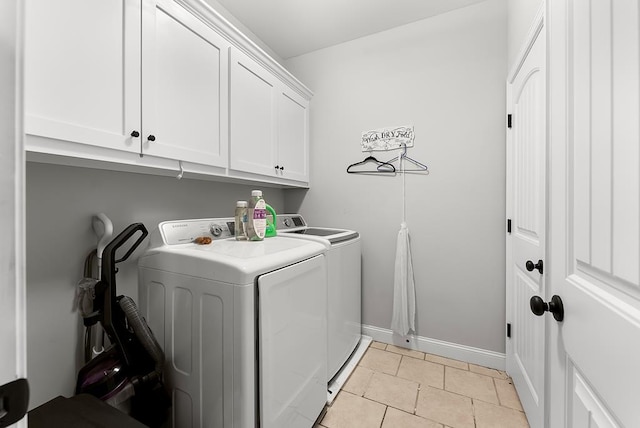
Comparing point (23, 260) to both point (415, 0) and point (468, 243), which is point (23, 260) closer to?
point (468, 243)

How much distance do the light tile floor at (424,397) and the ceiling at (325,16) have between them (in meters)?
2.70

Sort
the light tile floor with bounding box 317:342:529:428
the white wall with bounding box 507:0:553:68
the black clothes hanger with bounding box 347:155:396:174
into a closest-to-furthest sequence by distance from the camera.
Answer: the white wall with bounding box 507:0:553:68
the light tile floor with bounding box 317:342:529:428
the black clothes hanger with bounding box 347:155:396:174

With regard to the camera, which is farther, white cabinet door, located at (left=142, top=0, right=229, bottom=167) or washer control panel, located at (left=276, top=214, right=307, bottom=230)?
washer control panel, located at (left=276, top=214, right=307, bottom=230)

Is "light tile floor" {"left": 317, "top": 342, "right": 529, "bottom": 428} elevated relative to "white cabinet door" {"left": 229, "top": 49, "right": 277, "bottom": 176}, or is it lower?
lower

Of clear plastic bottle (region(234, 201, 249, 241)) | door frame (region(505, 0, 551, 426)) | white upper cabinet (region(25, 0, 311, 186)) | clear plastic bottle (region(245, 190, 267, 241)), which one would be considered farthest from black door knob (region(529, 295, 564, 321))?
white upper cabinet (region(25, 0, 311, 186))

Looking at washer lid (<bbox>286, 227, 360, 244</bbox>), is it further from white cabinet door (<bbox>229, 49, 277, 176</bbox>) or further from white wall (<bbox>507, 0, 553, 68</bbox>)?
white wall (<bbox>507, 0, 553, 68</bbox>)

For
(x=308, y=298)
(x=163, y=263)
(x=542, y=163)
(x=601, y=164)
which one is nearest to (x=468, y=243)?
(x=542, y=163)

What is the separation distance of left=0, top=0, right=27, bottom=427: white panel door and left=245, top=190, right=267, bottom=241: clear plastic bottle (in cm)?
115

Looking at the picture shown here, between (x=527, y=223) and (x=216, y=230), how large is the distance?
1766mm

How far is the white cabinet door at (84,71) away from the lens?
2.77 ft

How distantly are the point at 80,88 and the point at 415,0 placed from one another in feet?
7.03

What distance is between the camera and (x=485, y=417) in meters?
1.46

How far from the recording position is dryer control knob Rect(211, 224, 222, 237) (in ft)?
5.25

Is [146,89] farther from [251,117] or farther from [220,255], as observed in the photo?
[220,255]
